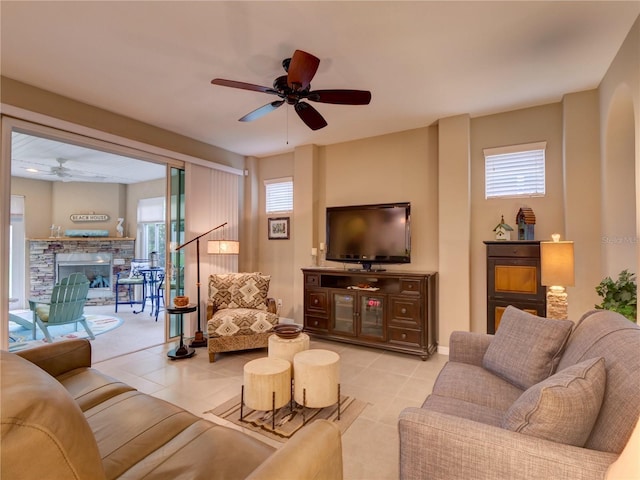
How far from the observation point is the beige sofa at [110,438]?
Result: 671 millimetres

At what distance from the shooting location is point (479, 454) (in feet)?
3.66

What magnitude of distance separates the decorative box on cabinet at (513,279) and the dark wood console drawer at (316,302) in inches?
75.8

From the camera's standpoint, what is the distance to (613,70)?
2.55 metres

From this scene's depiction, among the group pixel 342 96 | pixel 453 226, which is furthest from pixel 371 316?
pixel 342 96

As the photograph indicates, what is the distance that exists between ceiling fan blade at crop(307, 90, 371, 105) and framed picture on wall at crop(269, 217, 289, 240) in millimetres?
2902

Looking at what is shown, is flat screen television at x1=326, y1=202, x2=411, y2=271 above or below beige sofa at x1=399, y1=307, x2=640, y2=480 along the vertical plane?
above

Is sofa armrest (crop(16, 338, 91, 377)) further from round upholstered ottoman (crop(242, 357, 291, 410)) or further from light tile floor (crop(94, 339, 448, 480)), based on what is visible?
round upholstered ottoman (crop(242, 357, 291, 410))

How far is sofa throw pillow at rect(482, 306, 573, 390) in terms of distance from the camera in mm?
1719

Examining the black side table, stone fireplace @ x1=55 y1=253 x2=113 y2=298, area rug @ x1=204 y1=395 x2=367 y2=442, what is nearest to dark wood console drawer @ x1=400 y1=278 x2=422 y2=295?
area rug @ x1=204 y1=395 x2=367 y2=442

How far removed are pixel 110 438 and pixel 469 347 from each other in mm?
2167

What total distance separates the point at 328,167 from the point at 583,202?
3.09m

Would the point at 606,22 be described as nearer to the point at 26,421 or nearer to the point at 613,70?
the point at 613,70

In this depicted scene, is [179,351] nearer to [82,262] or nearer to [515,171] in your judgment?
[515,171]

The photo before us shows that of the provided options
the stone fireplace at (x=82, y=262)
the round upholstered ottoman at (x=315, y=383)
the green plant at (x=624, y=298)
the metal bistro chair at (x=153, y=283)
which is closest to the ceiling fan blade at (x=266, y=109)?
the round upholstered ottoman at (x=315, y=383)
